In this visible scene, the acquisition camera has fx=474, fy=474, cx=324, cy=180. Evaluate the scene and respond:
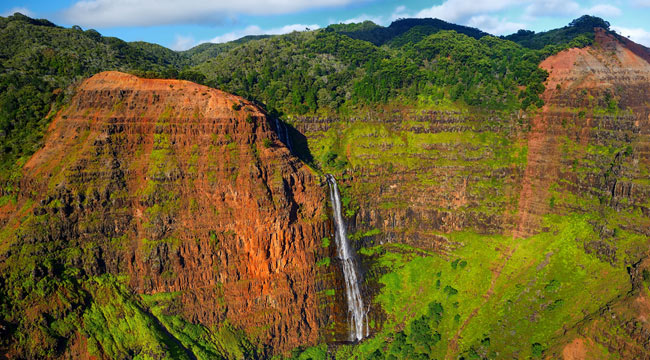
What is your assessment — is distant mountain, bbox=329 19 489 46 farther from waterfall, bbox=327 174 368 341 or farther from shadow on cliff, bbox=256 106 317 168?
waterfall, bbox=327 174 368 341

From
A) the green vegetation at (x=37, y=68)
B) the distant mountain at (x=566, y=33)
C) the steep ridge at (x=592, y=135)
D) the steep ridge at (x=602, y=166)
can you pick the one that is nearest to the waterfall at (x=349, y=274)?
the steep ridge at (x=602, y=166)

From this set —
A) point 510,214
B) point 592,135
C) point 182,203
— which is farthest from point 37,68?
point 592,135

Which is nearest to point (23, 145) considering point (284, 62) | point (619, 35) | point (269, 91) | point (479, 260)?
point (269, 91)

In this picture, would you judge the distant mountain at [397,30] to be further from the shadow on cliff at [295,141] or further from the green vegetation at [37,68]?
the green vegetation at [37,68]

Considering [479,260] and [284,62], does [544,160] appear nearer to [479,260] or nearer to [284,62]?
[479,260]

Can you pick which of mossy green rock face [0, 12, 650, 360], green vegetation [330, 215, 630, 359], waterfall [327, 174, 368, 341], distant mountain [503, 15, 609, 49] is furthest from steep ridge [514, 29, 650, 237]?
waterfall [327, 174, 368, 341]

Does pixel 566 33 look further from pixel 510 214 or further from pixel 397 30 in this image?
pixel 397 30
